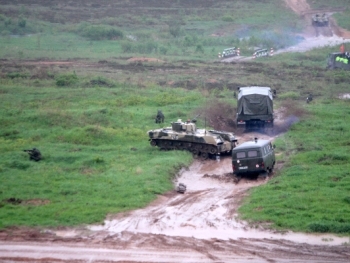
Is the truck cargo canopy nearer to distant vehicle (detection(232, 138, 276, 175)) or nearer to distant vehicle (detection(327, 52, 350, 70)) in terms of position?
distant vehicle (detection(232, 138, 276, 175))

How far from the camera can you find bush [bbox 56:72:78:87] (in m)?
48.1

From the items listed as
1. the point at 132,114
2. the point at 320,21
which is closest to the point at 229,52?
the point at 320,21

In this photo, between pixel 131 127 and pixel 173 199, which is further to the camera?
pixel 131 127

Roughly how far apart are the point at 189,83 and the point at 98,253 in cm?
3250

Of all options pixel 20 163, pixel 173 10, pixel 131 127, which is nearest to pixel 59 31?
pixel 173 10

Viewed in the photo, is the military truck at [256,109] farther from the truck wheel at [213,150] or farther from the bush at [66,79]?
the bush at [66,79]

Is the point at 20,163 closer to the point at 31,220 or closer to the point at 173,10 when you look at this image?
the point at 31,220

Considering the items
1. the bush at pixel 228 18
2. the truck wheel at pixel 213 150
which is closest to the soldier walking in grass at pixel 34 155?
the truck wheel at pixel 213 150

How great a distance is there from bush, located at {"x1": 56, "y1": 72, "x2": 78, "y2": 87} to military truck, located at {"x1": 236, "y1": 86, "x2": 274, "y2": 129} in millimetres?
15684

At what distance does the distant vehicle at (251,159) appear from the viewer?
2659 centimetres

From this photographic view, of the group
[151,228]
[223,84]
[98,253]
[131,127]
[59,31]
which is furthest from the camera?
[59,31]

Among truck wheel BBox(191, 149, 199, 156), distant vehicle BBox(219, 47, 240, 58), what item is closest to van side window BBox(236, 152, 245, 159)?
truck wheel BBox(191, 149, 199, 156)

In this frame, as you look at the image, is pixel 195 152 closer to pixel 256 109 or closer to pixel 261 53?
pixel 256 109

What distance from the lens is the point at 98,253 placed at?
735 inches
